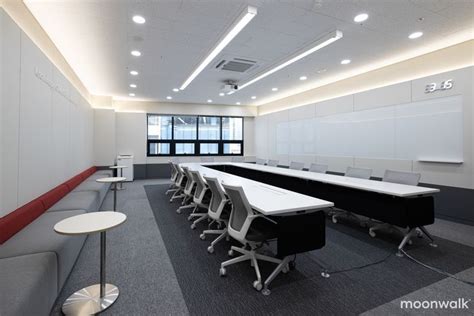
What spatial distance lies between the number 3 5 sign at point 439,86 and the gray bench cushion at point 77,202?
621 cm

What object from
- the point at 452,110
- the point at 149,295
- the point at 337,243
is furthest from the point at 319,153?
the point at 149,295

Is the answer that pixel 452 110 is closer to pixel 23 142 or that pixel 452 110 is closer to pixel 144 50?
pixel 144 50

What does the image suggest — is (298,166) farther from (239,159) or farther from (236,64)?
(239,159)

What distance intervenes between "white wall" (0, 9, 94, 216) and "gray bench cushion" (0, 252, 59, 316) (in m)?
0.76

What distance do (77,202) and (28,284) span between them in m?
2.24

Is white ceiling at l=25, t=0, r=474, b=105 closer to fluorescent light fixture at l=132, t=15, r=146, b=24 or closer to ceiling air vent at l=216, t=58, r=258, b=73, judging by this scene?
fluorescent light fixture at l=132, t=15, r=146, b=24

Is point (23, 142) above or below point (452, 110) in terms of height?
below

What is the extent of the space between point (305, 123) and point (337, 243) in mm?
4921

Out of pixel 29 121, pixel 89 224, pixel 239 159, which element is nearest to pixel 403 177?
pixel 89 224

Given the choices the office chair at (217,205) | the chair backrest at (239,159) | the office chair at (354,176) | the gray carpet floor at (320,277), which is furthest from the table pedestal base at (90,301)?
the chair backrest at (239,159)

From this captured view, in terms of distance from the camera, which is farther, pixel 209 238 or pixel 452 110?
pixel 452 110

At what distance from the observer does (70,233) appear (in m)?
1.65

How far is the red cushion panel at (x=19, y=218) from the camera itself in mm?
2131

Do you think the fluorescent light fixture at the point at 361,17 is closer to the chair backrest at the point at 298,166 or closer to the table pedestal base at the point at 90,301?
the chair backrest at the point at 298,166
